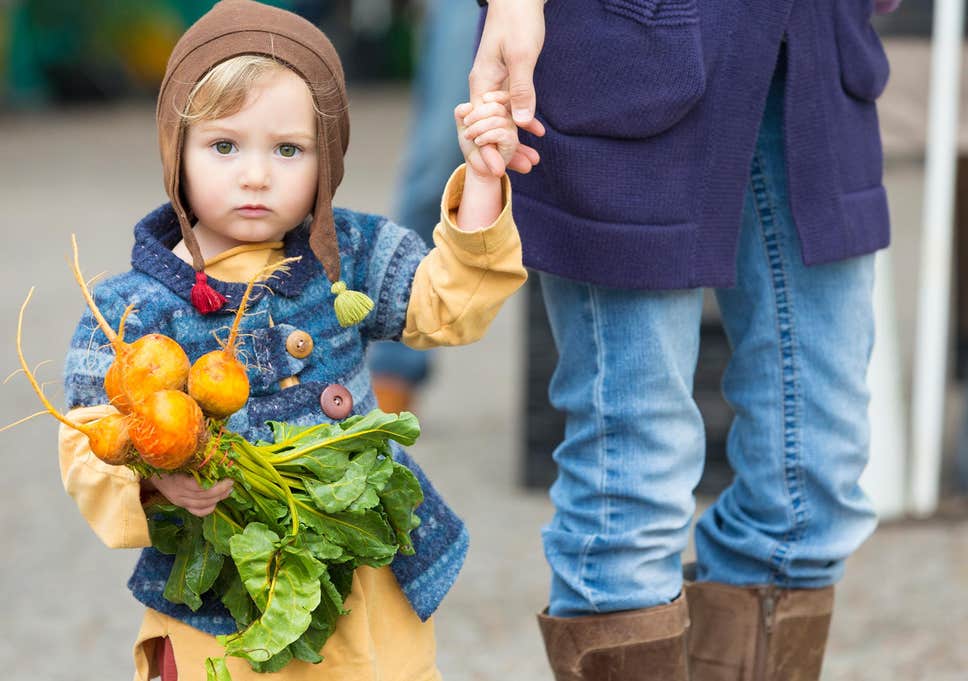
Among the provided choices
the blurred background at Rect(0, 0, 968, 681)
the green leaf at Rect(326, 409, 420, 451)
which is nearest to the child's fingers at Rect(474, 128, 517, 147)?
the green leaf at Rect(326, 409, 420, 451)

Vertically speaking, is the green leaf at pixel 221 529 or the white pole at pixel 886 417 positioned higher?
the green leaf at pixel 221 529

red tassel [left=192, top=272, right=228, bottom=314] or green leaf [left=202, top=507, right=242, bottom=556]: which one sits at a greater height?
red tassel [left=192, top=272, right=228, bottom=314]

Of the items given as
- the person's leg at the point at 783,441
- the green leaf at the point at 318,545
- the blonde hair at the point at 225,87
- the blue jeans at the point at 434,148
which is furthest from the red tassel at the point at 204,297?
the blue jeans at the point at 434,148

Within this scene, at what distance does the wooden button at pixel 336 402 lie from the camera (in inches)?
74.4

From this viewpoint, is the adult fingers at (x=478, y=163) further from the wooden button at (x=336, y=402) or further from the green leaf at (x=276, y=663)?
the green leaf at (x=276, y=663)

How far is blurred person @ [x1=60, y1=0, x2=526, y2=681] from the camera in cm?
184

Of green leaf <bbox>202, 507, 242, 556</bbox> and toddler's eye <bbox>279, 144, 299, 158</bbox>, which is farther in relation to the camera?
toddler's eye <bbox>279, 144, 299, 158</bbox>

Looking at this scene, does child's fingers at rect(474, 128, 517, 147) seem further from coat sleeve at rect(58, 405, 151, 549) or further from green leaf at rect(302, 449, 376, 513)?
coat sleeve at rect(58, 405, 151, 549)

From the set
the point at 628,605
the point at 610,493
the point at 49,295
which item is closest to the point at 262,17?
the point at 610,493

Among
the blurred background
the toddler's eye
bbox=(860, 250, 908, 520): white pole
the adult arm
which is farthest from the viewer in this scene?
bbox=(860, 250, 908, 520): white pole

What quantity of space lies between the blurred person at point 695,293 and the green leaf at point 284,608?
449 mm

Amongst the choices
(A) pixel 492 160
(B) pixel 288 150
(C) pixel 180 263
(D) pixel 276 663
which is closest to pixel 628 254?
(A) pixel 492 160

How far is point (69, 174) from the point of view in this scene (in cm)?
1047

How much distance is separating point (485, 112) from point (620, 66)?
0.20 m
